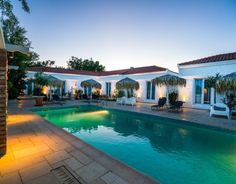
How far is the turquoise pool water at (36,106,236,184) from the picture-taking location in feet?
12.1

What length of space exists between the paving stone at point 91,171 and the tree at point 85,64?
39.1m

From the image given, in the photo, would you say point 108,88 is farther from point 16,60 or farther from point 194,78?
point 194,78

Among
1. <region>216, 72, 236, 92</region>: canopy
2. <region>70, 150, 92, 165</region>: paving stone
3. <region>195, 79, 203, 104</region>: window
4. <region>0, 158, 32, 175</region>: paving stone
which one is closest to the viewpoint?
<region>0, 158, 32, 175</region>: paving stone

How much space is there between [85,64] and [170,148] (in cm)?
3879

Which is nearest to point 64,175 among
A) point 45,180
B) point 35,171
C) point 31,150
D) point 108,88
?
point 45,180

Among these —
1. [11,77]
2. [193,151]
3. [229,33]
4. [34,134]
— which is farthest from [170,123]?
[11,77]

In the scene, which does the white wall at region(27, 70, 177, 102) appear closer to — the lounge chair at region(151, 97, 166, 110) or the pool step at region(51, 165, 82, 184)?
the lounge chair at region(151, 97, 166, 110)

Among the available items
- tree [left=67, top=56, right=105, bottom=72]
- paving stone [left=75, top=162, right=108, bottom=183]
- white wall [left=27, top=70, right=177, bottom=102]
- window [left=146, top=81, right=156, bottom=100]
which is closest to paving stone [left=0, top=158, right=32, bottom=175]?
paving stone [left=75, top=162, right=108, bottom=183]

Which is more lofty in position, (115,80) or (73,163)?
(115,80)

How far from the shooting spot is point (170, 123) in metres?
8.48

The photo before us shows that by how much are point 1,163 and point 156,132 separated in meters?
5.90

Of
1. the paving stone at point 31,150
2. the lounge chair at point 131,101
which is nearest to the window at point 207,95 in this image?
the lounge chair at point 131,101

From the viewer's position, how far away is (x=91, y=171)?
289 cm

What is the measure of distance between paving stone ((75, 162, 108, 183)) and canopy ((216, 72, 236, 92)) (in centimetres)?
905
